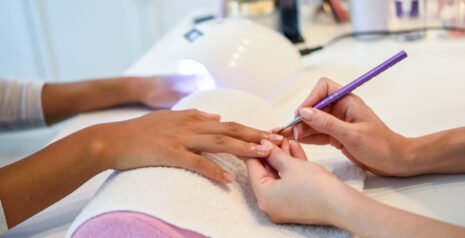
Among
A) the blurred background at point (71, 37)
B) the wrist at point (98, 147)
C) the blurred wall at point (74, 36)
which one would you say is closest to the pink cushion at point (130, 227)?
the wrist at point (98, 147)

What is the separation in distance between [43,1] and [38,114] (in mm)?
1543

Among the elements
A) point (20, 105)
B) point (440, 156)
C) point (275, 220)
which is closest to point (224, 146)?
point (275, 220)

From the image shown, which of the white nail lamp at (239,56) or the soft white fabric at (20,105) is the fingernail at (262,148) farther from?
the soft white fabric at (20,105)

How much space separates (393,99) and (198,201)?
44 centimetres

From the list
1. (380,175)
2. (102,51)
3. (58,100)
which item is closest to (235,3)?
(58,100)

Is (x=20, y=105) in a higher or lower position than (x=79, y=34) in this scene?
higher

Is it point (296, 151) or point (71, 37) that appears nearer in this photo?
point (296, 151)

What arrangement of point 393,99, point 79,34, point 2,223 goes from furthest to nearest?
point 79,34 < point 393,99 < point 2,223

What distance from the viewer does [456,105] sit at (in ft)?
2.41

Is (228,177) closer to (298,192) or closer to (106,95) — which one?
(298,192)

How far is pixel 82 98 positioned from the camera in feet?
2.93

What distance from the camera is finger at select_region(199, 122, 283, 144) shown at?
1.93ft

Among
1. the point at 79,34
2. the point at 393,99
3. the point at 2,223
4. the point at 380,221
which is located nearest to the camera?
the point at 380,221

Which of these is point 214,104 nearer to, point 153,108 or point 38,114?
point 153,108
